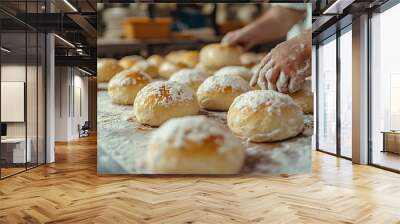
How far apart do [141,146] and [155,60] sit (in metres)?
0.84

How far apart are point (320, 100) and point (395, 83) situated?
117 inches

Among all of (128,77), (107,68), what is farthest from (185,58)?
(107,68)

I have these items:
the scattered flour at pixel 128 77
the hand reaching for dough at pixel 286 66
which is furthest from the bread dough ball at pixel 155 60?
the hand reaching for dough at pixel 286 66

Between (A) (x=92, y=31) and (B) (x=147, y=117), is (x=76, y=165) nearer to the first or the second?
(A) (x=92, y=31)

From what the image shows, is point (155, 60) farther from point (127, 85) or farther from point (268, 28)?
point (268, 28)

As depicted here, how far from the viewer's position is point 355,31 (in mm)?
6465

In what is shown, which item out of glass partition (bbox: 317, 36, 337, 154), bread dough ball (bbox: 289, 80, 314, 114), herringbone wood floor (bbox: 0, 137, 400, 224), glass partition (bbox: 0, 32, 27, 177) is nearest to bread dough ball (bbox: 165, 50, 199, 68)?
bread dough ball (bbox: 289, 80, 314, 114)

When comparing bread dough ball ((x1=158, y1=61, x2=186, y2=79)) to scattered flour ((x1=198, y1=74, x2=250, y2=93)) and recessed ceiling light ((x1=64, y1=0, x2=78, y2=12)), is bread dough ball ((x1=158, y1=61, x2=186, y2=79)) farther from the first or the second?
recessed ceiling light ((x1=64, y1=0, x2=78, y2=12))

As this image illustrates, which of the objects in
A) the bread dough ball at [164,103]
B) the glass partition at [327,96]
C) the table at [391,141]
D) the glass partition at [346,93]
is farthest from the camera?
the glass partition at [327,96]

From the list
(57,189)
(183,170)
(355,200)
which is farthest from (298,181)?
(57,189)

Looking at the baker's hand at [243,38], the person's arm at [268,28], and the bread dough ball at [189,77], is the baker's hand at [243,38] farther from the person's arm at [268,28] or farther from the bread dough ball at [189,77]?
the bread dough ball at [189,77]

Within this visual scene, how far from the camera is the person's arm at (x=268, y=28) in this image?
382 cm

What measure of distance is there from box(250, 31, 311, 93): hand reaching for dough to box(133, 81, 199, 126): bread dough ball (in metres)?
0.68

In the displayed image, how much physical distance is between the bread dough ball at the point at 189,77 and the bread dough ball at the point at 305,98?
2.96 feet
